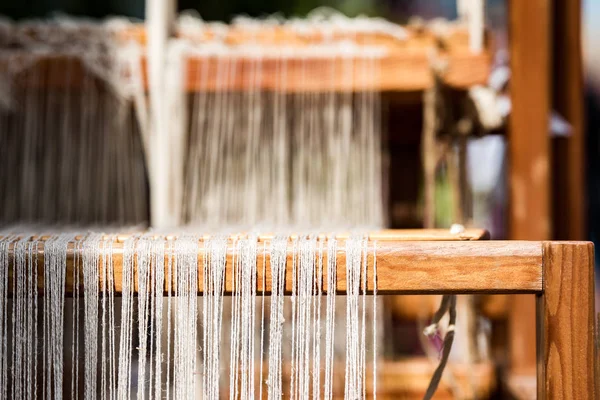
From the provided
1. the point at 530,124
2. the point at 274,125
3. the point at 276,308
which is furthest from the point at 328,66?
the point at 276,308

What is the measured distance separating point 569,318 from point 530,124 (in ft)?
1.76

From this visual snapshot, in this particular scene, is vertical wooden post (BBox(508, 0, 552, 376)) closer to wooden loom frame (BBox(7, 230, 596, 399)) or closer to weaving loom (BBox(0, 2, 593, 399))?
weaving loom (BBox(0, 2, 593, 399))

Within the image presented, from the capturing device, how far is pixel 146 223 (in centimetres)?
112

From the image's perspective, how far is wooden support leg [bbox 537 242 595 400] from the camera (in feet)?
1.47

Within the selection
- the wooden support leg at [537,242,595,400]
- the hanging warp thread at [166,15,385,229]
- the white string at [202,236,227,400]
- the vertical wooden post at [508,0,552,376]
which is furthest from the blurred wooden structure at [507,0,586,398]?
the white string at [202,236,227,400]

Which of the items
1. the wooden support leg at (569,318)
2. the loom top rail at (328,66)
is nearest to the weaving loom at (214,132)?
the loom top rail at (328,66)

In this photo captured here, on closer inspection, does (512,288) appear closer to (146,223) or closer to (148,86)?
(148,86)

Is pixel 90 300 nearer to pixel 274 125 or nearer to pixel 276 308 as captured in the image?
pixel 276 308

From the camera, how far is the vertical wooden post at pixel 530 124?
90 cm

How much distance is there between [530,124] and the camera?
2.98ft

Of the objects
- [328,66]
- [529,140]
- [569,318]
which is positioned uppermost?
[328,66]

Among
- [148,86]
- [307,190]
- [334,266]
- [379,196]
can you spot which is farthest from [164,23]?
[334,266]

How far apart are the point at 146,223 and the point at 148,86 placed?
0.30m

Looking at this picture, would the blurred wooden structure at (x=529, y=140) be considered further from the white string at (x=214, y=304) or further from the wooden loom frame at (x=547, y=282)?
the white string at (x=214, y=304)
